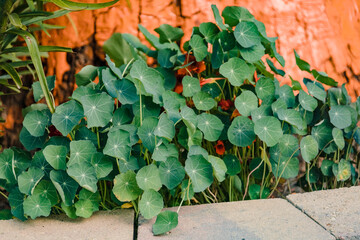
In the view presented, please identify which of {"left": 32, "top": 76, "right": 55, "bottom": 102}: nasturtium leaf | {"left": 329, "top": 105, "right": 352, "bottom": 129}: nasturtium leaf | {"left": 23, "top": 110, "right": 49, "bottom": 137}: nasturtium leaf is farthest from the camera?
{"left": 329, "top": 105, "right": 352, "bottom": 129}: nasturtium leaf

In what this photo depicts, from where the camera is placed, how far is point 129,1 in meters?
1.70

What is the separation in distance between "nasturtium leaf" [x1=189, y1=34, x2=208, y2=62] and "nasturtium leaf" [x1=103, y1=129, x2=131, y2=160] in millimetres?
450

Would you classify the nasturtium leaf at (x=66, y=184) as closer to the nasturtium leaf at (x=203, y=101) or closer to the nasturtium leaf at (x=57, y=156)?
the nasturtium leaf at (x=57, y=156)

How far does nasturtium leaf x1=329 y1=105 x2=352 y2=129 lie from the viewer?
1600 mm

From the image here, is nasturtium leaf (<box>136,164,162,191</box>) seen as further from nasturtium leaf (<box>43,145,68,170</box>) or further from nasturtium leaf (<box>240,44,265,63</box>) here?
nasturtium leaf (<box>240,44,265,63</box>)

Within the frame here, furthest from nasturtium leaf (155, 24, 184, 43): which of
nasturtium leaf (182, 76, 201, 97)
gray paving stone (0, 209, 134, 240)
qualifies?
gray paving stone (0, 209, 134, 240)

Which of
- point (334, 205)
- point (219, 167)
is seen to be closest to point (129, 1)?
point (219, 167)

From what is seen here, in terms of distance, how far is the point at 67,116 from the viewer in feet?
4.41

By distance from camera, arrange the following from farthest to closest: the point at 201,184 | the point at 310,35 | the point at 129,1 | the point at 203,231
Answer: the point at 310,35 → the point at 129,1 → the point at 201,184 → the point at 203,231

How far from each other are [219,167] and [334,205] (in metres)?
0.43

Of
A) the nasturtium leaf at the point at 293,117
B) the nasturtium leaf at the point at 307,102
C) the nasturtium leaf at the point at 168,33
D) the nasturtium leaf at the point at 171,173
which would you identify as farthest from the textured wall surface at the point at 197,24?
the nasturtium leaf at the point at 171,173

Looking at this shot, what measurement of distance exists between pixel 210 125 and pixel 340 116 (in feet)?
1.87

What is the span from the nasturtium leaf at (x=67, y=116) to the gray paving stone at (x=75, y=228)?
308mm

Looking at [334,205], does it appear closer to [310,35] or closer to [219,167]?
[219,167]
